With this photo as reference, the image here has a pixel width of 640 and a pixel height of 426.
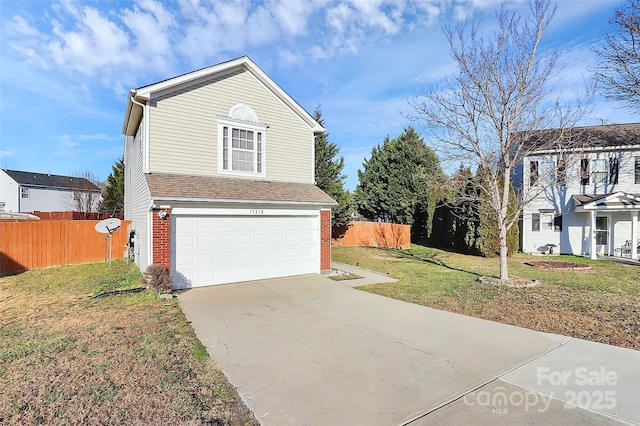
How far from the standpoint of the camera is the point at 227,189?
10.1 meters

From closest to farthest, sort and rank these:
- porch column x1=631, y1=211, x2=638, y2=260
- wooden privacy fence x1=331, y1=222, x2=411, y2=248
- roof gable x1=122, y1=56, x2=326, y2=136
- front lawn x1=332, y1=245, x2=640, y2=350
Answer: front lawn x1=332, y1=245, x2=640, y2=350, roof gable x1=122, y1=56, x2=326, y2=136, porch column x1=631, y1=211, x2=638, y2=260, wooden privacy fence x1=331, y1=222, x2=411, y2=248

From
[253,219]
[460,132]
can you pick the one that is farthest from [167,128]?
[460,132]

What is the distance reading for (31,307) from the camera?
24.4ft

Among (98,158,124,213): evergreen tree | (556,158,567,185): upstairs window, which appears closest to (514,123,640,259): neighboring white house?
(556,158,567,185): upstairs window

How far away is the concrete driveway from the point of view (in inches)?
132

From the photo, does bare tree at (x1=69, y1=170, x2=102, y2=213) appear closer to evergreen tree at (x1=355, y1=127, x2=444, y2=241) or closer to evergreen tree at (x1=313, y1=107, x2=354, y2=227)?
evergreen tree at (x1=313, y1=107, x2=354, y2=227)

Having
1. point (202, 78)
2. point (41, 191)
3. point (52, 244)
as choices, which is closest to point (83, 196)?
point (41, 191)

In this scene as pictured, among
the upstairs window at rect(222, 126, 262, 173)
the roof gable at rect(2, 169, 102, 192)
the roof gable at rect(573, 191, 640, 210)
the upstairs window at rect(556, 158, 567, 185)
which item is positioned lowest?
the roof gable at rect(573, 191, 640, 210)

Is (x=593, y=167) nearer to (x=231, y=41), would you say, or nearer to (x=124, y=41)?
(x=231, y=41)

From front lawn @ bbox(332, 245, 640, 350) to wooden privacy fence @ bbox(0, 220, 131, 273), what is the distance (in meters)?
11.9

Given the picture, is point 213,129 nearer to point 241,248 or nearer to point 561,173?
point 241,248

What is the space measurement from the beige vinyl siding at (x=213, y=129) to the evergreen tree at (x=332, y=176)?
7.23 meters

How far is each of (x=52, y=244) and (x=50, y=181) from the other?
116 feet

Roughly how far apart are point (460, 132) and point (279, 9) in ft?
23.3
